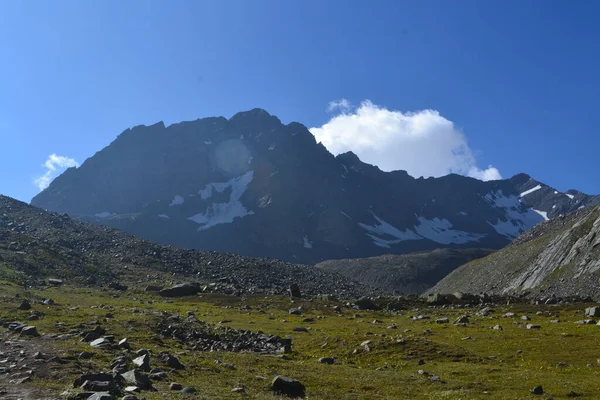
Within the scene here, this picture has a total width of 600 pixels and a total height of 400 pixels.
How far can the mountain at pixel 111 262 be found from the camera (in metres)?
91.8

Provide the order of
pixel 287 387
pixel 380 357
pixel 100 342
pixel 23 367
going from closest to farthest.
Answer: pixel 23 367, pixel 287 387, pixel 100 342, pixel 380 357

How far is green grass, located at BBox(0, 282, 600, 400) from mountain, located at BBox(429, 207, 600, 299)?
153ft

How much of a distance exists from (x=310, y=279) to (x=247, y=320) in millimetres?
76625

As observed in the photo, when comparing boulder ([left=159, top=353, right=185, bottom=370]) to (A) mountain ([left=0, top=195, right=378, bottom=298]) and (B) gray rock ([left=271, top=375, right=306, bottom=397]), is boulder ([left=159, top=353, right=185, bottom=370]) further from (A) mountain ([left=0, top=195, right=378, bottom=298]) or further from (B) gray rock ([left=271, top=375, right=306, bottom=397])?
(A) mountain ([left=0, top=195, right=378, bottom=298])

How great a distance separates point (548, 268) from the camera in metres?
120

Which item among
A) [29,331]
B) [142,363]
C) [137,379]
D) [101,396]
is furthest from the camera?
[29,331]

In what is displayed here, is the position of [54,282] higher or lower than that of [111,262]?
lower

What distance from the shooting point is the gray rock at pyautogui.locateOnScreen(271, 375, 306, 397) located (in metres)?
22.8

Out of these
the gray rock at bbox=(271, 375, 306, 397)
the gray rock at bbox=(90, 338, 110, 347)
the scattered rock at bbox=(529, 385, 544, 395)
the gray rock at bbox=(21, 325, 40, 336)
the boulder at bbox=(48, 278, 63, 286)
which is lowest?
the scattered rock at bbox=(529, 385, 544, 395)

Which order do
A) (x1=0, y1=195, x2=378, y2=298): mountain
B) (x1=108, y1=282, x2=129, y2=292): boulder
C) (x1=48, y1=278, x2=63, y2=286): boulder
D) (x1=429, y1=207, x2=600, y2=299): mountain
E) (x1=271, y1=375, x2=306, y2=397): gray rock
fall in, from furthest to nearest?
(x1=429, y1=207, x2=600, y2=299): mountain < (x1=0, y1=195, x2=378, y2=298): mountain < (x1=108, y1=282, x2=129, y2=292): boulder < (x1=48, y1=278, x2=63, y2=286): boulder < (x1=271, y1=375, x2=306, y2=397): gray rock

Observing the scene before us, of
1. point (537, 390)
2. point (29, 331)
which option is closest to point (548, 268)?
point (537, 390)

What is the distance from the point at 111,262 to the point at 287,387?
99758 mm

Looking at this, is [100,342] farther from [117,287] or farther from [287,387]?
[117,287]

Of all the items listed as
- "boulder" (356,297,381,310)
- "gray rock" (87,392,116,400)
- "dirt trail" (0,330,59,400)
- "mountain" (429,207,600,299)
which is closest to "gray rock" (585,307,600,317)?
"boulder" (356,297,381,310)
